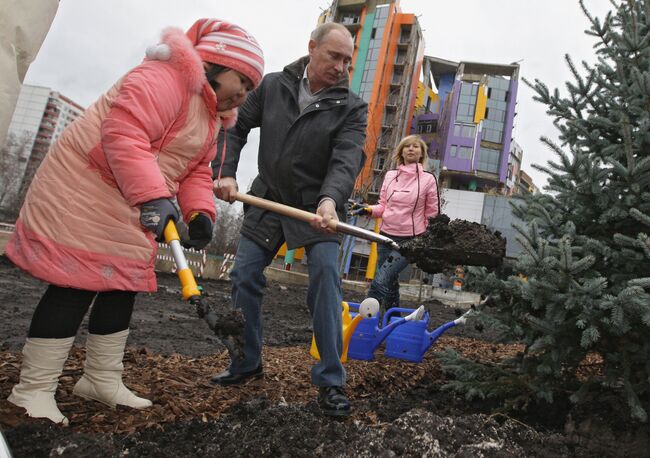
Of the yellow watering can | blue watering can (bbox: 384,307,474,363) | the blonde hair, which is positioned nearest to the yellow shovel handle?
the yellow watering can

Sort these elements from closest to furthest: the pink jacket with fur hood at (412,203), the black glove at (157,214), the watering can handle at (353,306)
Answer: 1. the black glove at (157,214)
2. the watering can handle at (353,306)
3. the pink jacket with fur hood at (412,203)

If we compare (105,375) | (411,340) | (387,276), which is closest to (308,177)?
(105,375)

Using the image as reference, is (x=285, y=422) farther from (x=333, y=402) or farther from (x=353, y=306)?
(x=353, y=306)

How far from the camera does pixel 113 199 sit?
2004 mm

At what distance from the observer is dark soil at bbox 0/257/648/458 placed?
1.76 metres

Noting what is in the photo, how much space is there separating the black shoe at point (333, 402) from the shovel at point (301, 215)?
830mm

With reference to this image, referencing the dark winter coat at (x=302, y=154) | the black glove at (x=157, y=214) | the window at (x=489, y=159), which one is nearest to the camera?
the black glove at (x=157, y=214)

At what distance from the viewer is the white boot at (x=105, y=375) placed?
216 centimetres

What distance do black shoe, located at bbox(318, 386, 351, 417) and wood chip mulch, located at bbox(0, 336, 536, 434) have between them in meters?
0.20

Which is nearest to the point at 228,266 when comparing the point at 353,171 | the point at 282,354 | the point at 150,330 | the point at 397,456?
the point at 150,330

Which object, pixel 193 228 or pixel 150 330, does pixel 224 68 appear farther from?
pixel 150 330

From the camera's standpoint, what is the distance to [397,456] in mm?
1769

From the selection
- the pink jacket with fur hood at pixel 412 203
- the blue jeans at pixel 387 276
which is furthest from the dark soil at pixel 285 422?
the pink jacket with fur hood at pixel 412 203

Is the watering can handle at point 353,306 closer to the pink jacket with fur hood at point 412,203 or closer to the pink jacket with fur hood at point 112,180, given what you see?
the pink jacket with fur hood at point 412,203
